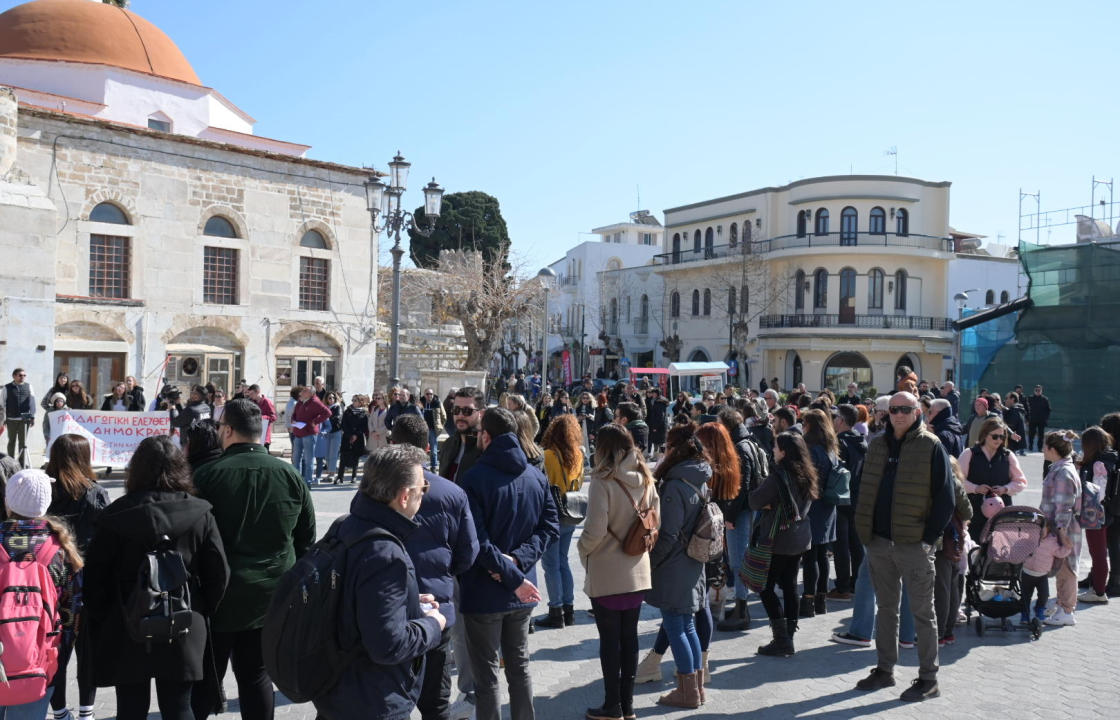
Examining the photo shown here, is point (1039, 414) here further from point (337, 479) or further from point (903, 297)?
point (903, 297)

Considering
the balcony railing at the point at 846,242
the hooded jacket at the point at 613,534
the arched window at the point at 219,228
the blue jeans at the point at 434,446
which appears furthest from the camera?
the balcony railing at the point at 846,242

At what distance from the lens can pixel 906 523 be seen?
561 cm

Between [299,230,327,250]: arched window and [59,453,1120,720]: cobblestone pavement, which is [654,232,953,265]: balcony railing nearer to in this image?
[299,230,327,250]: arched window

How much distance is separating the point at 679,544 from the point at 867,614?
88.9 inches

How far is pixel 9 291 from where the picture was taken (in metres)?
16.6

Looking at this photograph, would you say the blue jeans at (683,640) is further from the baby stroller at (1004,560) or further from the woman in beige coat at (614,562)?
the baby stroller at (1004,560)

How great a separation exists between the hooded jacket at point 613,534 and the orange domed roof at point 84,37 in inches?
1041

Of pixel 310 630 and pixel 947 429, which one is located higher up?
pixel 947 429

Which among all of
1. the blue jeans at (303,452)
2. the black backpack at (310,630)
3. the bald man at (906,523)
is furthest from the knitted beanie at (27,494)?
the blue jeans at (303,452)

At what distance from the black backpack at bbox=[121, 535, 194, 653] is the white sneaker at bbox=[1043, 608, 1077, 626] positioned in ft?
22.2

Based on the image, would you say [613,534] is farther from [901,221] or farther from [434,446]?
[901,221]

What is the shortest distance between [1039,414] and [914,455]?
18.5m

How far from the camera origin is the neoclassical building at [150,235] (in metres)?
18.1

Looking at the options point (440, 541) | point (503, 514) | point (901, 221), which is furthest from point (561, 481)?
point (901, 221)
